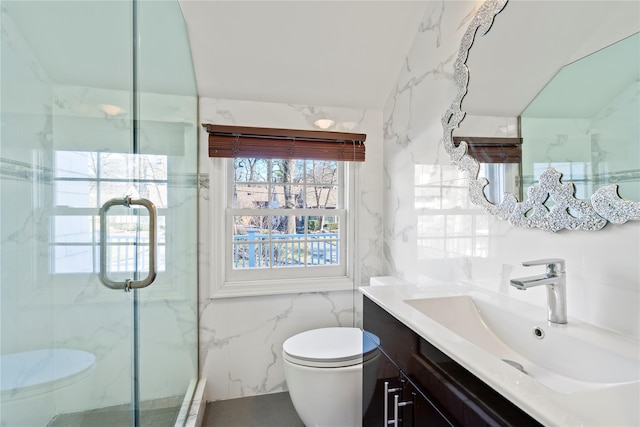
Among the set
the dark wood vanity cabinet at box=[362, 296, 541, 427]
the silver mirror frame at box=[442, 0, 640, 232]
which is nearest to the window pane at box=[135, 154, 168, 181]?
the dark wood vanity cabinet at box=[362, 296, 541, 427]

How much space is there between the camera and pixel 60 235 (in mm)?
745

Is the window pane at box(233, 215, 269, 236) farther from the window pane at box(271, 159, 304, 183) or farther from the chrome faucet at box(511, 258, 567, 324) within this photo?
the chrome faucet at box(511, 258, 567, 324)

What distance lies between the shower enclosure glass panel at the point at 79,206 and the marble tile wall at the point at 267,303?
644 millimetres

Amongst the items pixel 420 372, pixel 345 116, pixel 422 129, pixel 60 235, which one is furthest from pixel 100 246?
pixel 345 116

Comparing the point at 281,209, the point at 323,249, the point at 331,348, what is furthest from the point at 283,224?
the point at 331,348

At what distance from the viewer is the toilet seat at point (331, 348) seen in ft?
4.48

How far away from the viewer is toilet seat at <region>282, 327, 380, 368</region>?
1.36m

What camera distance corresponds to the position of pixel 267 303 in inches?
79.0

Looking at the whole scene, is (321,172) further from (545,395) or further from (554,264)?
(545,395)

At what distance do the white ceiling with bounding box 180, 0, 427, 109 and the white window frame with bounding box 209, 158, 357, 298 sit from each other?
49 cm

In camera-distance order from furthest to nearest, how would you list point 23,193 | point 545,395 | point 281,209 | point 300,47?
point 281,209 → point 300,47 → point 23,193 → point 545,395

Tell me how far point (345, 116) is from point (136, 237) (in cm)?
154

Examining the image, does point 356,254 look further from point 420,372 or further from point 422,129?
point 420,372

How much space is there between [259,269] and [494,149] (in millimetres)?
1532
